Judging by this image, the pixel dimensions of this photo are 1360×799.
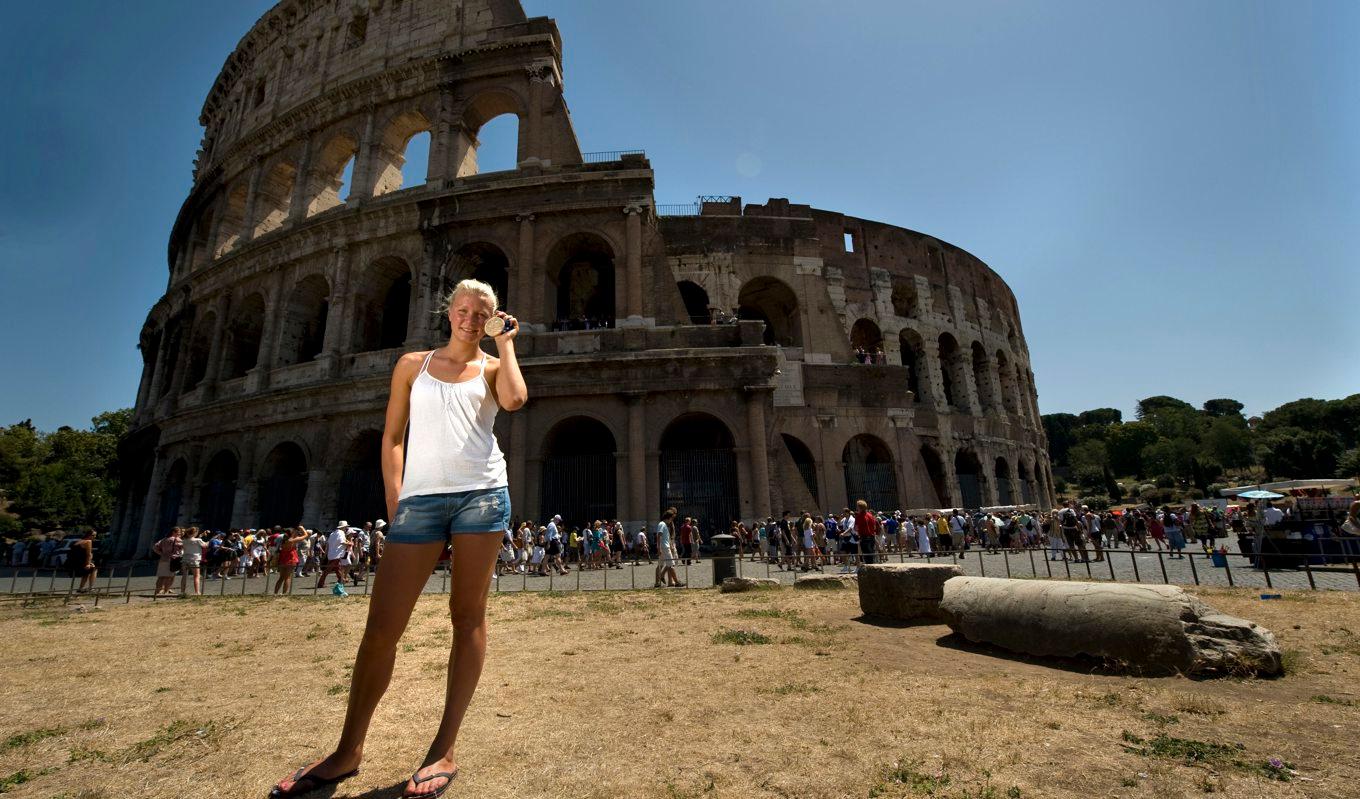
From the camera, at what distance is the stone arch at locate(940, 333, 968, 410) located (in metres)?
24.4

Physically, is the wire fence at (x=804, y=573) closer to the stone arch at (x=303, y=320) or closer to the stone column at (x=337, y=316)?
the stone column at (x=337, y=316)

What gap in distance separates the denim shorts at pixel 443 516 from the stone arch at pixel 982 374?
88.2ft

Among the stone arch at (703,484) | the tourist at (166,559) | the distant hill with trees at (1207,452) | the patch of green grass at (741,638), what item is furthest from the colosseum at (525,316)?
the distant hill with trees at (1207,452)

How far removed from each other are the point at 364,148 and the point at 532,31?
22.4 ft

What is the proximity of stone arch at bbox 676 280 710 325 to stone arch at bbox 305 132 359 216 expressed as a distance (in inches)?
485

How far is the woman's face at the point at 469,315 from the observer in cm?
251

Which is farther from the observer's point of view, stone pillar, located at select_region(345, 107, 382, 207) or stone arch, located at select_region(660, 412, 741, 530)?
stone pillar, located at select_region(345, 107, 382, 207)

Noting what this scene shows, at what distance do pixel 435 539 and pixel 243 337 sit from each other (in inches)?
947

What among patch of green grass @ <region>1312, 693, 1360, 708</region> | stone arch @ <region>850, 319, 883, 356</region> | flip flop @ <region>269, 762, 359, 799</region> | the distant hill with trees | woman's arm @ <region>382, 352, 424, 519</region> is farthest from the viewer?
the distant hill with trees

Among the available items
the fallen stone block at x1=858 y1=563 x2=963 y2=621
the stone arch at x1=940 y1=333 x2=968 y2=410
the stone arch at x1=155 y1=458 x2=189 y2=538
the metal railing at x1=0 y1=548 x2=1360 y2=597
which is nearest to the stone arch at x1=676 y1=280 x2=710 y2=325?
the metal railing at x1=0 y1=548 x2=1360 y2=597

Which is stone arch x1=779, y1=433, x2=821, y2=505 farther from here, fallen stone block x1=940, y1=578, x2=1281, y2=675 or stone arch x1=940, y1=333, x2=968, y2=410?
fallen stone block x1=940, y1=578, x2=1281, y2=675

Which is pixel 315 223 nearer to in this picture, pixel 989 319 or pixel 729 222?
pixel 729 222

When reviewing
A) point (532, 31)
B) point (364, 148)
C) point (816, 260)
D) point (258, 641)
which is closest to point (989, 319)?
point (816, 260)

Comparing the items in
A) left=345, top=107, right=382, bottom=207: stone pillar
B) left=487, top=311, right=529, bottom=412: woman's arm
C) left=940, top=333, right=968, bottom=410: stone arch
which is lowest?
left=487, top=311, right=529, bottom=412: woman's arm
